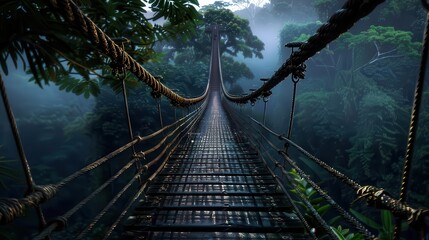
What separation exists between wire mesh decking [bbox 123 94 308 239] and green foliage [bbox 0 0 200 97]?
3.57ft

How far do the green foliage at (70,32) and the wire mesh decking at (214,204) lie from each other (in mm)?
1089

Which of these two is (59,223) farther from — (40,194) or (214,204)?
(214,204)

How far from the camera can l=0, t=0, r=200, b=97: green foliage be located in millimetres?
1935

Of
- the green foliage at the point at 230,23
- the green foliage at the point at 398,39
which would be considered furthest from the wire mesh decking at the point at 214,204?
the green foliage at the point at 230,23

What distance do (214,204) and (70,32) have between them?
1.71m

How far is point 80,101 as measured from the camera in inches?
653

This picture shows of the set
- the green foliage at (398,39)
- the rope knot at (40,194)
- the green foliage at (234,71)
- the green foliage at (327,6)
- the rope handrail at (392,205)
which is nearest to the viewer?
the rope handrail at (392,205)

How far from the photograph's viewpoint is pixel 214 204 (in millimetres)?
1957

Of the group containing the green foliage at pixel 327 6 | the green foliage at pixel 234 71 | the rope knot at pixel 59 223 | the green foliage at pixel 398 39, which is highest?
the green foliage at pixel 327 6

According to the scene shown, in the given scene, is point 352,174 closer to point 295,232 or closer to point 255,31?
point 295,232

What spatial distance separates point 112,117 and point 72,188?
11.6 ft

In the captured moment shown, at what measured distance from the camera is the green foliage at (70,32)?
1935 millimetres

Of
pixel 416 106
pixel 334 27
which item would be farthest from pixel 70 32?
pixel 416 106

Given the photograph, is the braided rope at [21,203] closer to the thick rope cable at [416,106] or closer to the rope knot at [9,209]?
the rope knot at [9,209]
